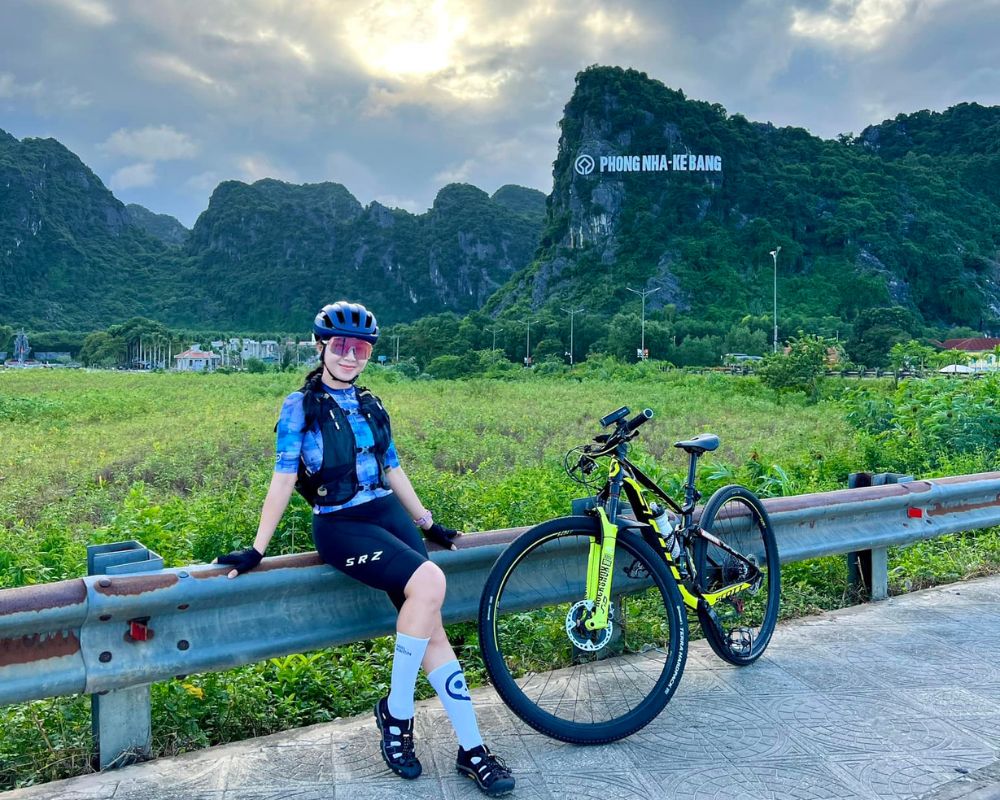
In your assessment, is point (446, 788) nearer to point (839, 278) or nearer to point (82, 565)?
point (82, 565)

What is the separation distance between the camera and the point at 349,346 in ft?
9.61

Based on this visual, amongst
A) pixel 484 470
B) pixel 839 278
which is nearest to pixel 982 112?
pixel 839 278

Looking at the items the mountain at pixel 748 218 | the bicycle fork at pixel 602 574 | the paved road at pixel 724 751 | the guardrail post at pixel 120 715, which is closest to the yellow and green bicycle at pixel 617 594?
the bicycle fork at pixel 602 574

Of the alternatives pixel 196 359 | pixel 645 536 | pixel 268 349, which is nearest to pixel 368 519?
pixel 645 536

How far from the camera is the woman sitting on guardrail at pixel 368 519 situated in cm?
258

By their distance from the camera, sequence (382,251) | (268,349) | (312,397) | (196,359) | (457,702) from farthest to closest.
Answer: (382,251) → (268,349) → (196,359) → (312,397) → (457,702)

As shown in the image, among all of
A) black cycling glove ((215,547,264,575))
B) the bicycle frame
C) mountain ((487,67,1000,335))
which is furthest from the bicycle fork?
mountain ((487,67,1000,335))

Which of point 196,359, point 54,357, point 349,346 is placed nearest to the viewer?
point 349,346

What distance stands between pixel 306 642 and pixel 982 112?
189218mm

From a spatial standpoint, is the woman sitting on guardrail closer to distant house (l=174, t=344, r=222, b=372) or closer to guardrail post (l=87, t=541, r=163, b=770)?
guardrail post (l=87, t=541, r=163, b=770)

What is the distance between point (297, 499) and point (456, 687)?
9.71 ft

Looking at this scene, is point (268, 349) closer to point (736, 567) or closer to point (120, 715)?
point (736, 567)

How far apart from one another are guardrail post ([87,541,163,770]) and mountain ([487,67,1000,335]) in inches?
3367

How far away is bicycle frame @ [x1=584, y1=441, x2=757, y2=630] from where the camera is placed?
297 cm
